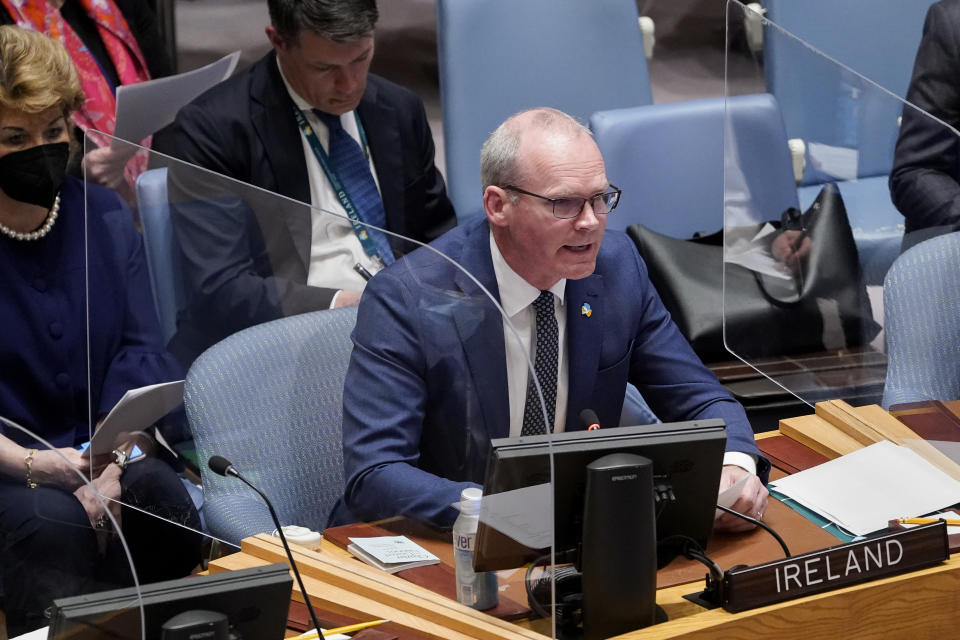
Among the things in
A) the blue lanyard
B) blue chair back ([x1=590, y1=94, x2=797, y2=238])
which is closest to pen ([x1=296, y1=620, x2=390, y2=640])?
the blue lanyard

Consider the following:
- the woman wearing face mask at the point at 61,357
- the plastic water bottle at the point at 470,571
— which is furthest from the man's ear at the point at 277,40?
the plastic water bottle at the point at 470,571

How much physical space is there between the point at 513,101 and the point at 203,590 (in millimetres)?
2296

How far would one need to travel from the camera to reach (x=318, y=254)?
167 cm

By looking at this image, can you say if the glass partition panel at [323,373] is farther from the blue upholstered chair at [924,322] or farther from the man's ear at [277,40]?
the man's ear at [277,40]

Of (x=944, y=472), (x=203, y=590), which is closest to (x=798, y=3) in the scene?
(x=944, y=472)

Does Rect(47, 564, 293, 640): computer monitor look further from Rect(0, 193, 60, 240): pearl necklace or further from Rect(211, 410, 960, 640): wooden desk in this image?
Rect(0, 193, 60, 240): pearl necklace

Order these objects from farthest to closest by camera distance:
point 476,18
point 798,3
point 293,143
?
point 798,3 → point 476,18 → point 293,143

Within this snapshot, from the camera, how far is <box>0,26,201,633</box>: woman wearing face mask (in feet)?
5.65

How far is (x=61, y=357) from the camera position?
7.47ft

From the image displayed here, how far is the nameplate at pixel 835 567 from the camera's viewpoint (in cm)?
157

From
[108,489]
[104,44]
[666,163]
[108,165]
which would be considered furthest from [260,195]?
[666,163]

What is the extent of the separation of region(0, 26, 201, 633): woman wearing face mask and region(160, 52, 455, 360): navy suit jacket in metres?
0.09

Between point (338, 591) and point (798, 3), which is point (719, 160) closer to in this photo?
point (798, 3)

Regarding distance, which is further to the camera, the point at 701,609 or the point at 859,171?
the point at 859,171
